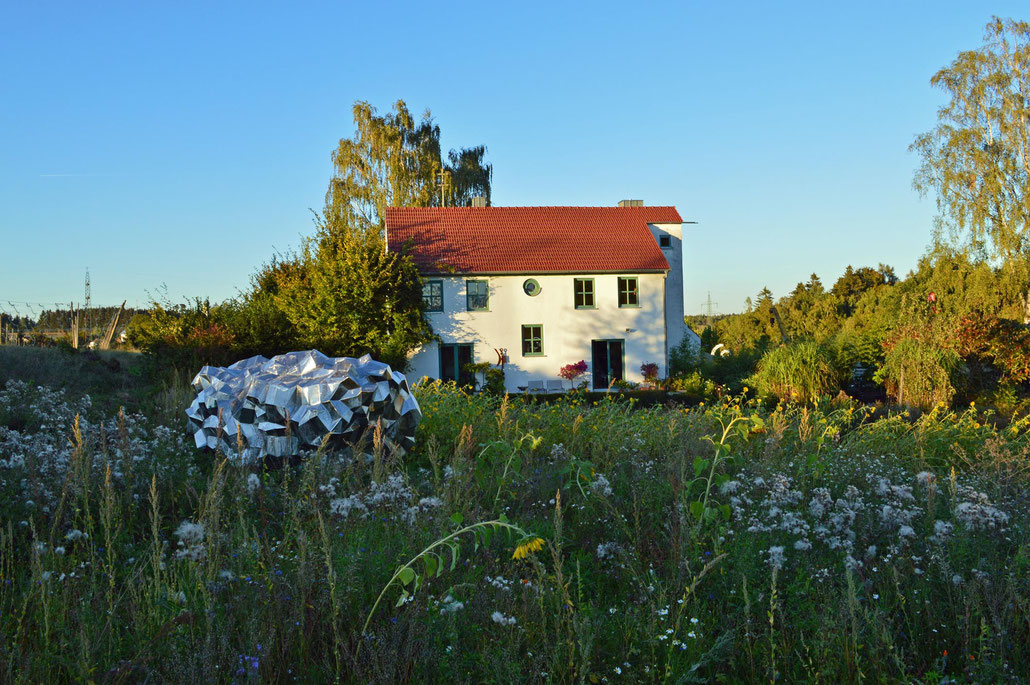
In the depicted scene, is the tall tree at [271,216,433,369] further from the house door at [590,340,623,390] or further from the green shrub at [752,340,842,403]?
the green shrub at [752,340,842,403]

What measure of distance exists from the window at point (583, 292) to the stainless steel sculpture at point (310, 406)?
17491mm

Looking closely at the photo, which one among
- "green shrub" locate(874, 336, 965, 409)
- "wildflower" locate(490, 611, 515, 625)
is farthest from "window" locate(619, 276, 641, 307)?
"wildflower" locate(490, 611, 515, 625)

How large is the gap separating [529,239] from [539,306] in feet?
9.82

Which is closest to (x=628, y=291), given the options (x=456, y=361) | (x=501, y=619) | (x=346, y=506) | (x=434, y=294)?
(x=456, y=361)

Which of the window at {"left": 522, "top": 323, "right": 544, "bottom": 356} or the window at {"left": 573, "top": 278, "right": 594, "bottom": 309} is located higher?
the window at {"left": 573, "top": 278, "right": 594, "bottom": 309}

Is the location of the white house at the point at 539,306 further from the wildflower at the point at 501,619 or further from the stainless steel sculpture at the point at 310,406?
the wildflower at the point at 501,619

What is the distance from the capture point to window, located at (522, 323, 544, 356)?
25656 millimetres

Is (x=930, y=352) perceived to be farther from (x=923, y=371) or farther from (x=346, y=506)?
(x=346, y=506)

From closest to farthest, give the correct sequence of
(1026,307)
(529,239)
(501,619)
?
(501,619) → (1026,307) → (529,239)

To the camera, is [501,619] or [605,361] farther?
[605,361]

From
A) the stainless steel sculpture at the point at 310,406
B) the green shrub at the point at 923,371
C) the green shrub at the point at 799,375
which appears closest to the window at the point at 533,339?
the green shrub at the point at 799,375

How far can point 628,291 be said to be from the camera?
26.1 m

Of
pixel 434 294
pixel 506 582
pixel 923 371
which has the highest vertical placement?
pixel 434 294

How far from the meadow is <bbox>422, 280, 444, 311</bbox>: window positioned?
19567mm
